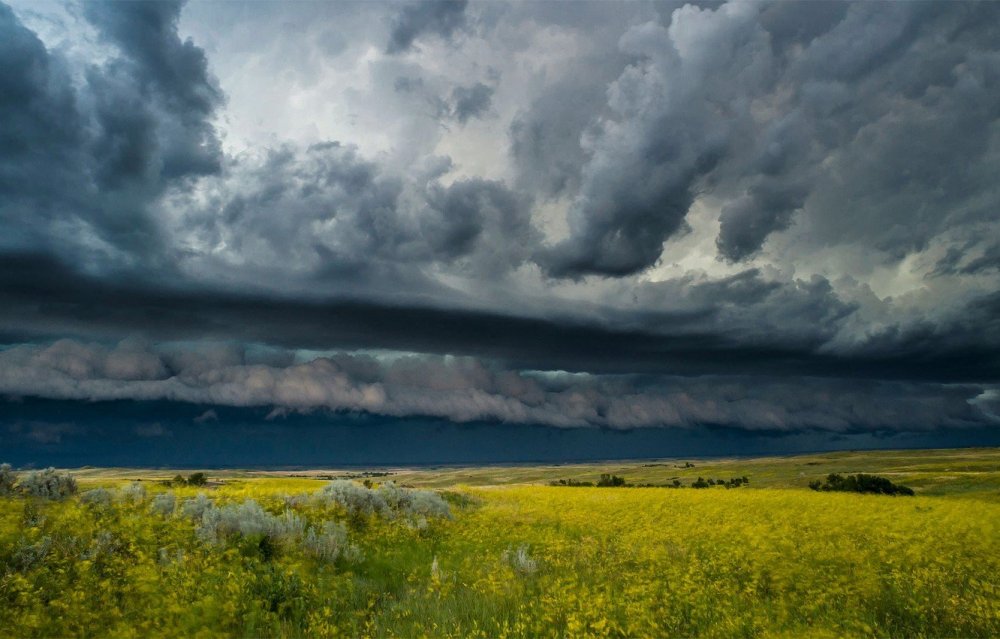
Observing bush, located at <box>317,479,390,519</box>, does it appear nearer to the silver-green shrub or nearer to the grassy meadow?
the grassy meadow

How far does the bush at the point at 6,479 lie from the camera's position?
15922mm

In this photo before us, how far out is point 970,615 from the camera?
9789mm

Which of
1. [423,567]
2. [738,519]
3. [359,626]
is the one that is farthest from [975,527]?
[359,626]

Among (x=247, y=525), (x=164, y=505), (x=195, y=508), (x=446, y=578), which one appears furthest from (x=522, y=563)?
(x=164, y=505)

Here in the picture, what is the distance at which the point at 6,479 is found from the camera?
1639 cm

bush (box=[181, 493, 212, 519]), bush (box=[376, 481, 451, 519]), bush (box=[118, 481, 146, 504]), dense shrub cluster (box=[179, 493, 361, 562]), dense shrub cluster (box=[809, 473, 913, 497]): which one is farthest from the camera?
dense shrub cluster (box=[809, 473, 913, 497])

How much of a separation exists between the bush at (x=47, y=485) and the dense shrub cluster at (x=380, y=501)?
24.5 feet

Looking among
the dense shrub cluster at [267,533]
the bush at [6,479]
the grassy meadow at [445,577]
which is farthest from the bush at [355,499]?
the bush at [6,479]

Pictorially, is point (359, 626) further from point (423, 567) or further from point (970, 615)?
point (970, 615)

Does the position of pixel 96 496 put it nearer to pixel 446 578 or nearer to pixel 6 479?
pixel 6 479

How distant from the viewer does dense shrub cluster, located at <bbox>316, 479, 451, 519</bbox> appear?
788 inches

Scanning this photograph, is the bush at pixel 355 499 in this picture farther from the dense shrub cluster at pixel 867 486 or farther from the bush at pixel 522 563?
the dense shrub cluster at pixel 867 486

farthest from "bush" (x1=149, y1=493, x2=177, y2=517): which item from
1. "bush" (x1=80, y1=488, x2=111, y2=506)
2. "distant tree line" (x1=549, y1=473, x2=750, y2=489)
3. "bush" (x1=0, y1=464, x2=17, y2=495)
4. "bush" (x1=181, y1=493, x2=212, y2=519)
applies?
"distant tree line" (x1=549, y1=473, x2=750, y2=489)

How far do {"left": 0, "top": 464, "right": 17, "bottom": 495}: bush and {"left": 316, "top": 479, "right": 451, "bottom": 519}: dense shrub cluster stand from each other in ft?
28.8
